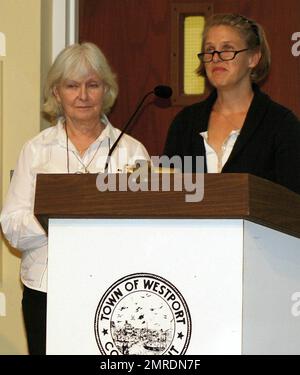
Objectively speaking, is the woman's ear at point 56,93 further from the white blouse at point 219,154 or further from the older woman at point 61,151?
the white blouse at point 219,154

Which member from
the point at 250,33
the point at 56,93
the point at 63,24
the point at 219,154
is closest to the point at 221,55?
the point at 250,33

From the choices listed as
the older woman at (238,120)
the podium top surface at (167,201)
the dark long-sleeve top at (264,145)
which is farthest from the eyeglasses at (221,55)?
the podium top surface at (167,201)

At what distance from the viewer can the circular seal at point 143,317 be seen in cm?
193

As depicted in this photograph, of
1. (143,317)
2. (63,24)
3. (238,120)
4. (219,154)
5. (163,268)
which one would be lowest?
(143,317)

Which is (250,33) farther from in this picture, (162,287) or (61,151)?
(162,287)

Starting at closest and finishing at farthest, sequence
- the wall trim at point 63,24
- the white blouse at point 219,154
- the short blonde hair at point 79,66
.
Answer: the white blouse at point 219,154
the short blonde hair at point 79,66
the wall trim at point 63,24

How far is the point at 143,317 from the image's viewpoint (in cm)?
194

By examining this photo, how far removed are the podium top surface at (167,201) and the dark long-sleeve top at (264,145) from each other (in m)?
0.61

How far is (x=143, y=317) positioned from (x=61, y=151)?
3.94 ft

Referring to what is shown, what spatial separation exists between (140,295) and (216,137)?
101 centimetres

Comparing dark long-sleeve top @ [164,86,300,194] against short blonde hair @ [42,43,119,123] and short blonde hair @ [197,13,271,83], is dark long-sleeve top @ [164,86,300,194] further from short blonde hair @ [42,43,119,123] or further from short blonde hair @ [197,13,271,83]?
short blonde hair @ [42,43,119,123]

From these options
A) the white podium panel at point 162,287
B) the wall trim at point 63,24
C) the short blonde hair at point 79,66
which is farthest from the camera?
the wall trim at point 63,24
